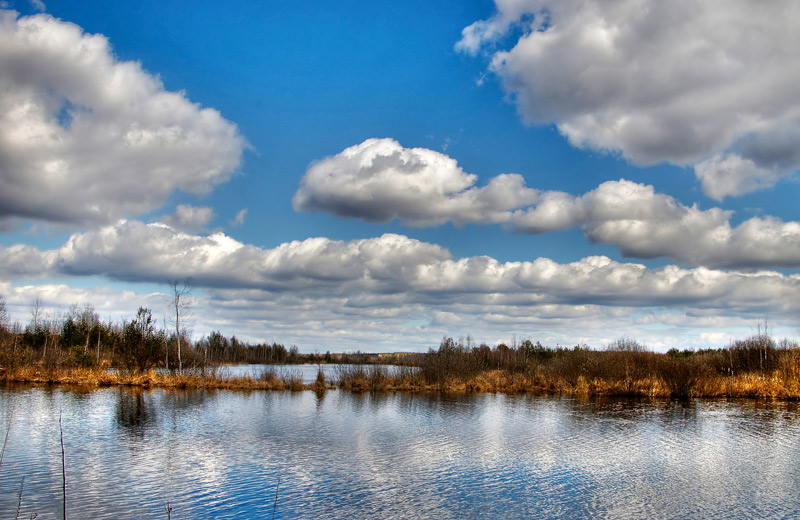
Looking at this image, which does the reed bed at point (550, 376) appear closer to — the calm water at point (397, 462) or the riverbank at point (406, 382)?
the riverbank at point (406, 382)

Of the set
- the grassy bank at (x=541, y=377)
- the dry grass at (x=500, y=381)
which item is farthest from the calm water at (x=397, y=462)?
the grassy bank at (x=541, y=377)

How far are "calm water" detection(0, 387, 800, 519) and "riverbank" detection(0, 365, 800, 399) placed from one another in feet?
33.6

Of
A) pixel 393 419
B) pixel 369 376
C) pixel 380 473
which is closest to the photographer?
pixel 380 473

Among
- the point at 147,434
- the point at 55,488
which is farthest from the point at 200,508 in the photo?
the point at 147,434

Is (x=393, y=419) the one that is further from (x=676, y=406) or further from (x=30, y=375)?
(x=30, y=375)

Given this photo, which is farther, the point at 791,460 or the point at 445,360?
the point at 445,360

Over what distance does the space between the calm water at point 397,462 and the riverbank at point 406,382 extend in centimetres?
1026

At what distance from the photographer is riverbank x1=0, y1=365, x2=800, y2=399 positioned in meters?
42.6

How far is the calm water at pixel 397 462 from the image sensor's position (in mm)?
13500

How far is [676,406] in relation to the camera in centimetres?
3628

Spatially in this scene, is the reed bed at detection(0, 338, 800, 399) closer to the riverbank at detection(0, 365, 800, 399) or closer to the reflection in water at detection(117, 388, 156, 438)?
the riverbank at detection(0, 365, 800, 399)

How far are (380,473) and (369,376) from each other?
31663 mm

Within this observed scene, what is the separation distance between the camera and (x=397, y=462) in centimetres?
1858

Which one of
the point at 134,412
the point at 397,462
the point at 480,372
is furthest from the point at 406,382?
the point at 397,462
